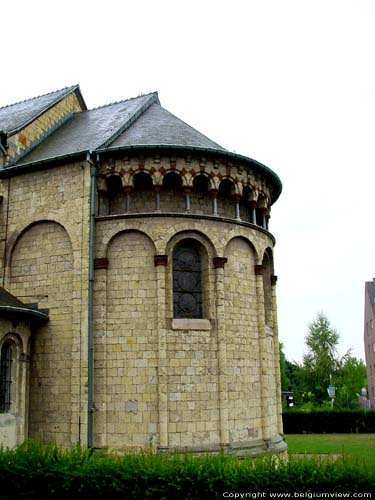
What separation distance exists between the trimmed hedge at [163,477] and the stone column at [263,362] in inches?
252

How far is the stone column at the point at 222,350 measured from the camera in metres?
14.3

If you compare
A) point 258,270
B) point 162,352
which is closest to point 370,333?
point 258,270

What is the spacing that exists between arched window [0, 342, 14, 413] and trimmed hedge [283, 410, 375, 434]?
966 inches

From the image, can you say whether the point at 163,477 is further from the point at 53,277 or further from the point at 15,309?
the point at 53,277

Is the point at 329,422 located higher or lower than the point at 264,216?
lower

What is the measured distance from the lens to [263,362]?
15891 millimetres

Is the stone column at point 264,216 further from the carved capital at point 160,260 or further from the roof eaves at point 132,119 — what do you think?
the roof eaves at point 132,119

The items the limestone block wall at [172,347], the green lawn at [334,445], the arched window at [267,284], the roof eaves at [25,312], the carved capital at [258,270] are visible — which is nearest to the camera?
the roof eaves at [25,312]

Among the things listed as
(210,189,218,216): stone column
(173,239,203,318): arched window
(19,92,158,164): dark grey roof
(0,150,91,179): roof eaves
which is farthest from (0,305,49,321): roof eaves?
(210,189,218,216): stone column

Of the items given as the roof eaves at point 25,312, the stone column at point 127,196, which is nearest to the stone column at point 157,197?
the stone column at point 127,196

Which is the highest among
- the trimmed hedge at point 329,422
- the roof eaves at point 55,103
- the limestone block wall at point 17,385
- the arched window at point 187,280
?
the roof eaves at point 55,103

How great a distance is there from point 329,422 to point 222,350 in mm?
23262

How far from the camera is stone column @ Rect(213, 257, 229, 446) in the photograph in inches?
563

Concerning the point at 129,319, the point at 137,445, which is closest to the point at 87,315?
the point at 129,319
